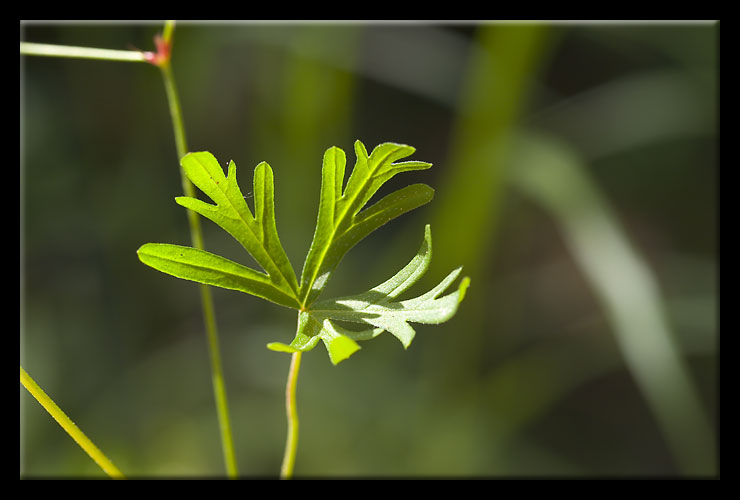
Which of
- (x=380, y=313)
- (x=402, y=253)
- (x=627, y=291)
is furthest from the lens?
(x=402, y=253)

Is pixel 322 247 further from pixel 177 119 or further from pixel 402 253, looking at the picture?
pixel 402 253

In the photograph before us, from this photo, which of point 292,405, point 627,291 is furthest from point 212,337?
point 627,291

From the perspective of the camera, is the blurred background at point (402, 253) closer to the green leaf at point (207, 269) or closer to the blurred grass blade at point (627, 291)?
the blurred grass blade at point (627, 291)

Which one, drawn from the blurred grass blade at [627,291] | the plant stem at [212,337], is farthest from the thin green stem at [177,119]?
the blurred grass blade at [627,291]

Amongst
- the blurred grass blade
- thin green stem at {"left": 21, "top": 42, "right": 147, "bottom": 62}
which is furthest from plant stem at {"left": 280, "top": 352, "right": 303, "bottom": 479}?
the blurred grass blade

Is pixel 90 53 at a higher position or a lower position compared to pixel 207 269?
higher

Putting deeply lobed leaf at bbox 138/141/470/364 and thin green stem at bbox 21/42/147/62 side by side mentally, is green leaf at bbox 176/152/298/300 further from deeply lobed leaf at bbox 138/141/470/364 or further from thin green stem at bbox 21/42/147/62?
thin green stem at bbox 21/42/147/62
